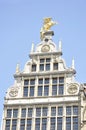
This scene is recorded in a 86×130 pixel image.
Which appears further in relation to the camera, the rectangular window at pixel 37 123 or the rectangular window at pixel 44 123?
the rectangular window at pixel 37 123

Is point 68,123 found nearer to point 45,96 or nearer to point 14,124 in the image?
point 45,96

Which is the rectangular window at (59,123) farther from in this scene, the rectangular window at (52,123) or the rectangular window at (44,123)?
the rectangular window at (44,123)

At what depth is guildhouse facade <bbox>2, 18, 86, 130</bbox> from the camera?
126 ft

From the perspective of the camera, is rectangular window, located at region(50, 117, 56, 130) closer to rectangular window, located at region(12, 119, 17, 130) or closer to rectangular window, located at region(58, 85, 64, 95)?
rectangular window, located at region(58, 85, 64, 95)

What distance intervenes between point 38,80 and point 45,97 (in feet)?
6.42

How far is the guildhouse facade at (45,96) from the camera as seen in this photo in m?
38.5

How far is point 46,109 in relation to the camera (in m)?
39.4

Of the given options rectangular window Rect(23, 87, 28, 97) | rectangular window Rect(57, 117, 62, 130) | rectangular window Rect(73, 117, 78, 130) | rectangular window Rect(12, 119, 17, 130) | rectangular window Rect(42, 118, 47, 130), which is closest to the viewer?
rectangular window Rect(73, 117, 78, 130)

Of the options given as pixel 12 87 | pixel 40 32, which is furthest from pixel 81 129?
pixel 40 32

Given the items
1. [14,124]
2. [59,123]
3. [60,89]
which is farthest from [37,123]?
[60,89]

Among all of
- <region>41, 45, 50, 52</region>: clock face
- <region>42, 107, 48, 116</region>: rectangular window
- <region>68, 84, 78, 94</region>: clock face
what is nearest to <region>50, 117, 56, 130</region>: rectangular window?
<region>42, 107, 48, 116</region>: rectangular window

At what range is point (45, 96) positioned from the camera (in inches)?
1567

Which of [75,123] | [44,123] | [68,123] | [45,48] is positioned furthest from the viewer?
[45,48]

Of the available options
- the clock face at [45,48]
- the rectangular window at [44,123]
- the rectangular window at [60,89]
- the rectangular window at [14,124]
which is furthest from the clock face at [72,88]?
the rectangular window at [14,124]
